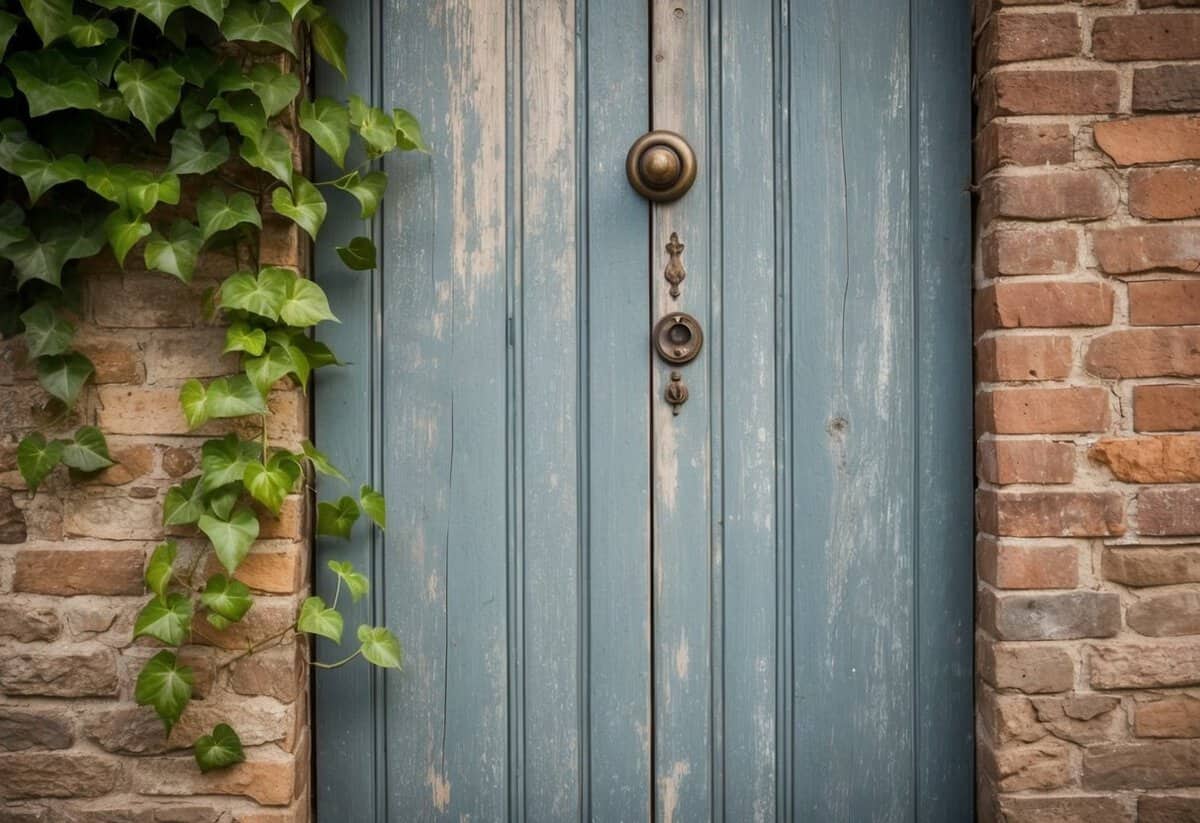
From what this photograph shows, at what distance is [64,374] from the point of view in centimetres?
140

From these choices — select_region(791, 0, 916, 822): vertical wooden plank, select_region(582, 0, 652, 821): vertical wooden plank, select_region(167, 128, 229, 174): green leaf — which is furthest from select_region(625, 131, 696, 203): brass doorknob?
select_region(167, 128, 229, 174): green leaf

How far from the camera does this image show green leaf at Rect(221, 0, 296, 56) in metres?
1.34

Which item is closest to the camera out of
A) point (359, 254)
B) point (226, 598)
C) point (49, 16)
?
point (49, 16)

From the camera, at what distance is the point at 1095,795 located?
Answer: 142 centimetres

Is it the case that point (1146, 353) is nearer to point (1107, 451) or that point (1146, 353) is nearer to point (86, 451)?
point (1107, 451)

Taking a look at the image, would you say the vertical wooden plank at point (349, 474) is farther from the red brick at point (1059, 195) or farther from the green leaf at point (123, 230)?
the red brick at point (1059, 195)

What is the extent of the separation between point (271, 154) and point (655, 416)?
Result: 818 millimetres

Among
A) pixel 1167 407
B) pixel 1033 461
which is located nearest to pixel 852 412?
pixel 1033 461

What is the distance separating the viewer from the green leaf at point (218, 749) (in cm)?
141

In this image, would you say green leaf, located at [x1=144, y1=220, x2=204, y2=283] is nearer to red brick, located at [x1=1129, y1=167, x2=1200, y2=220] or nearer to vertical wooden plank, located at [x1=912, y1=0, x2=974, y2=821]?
vertical wooden plank, located at [x1=912, y1=0, x2=974, y2=821]

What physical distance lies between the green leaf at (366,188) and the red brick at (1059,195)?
3.63ft

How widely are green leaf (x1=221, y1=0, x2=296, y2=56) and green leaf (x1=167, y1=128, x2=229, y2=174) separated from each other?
0.56 ft

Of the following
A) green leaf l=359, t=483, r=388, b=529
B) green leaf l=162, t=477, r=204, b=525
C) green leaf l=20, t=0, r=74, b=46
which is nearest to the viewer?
green leaf l=20, t=0, r=74, b=46

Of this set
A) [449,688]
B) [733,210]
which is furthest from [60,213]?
[733,210]
